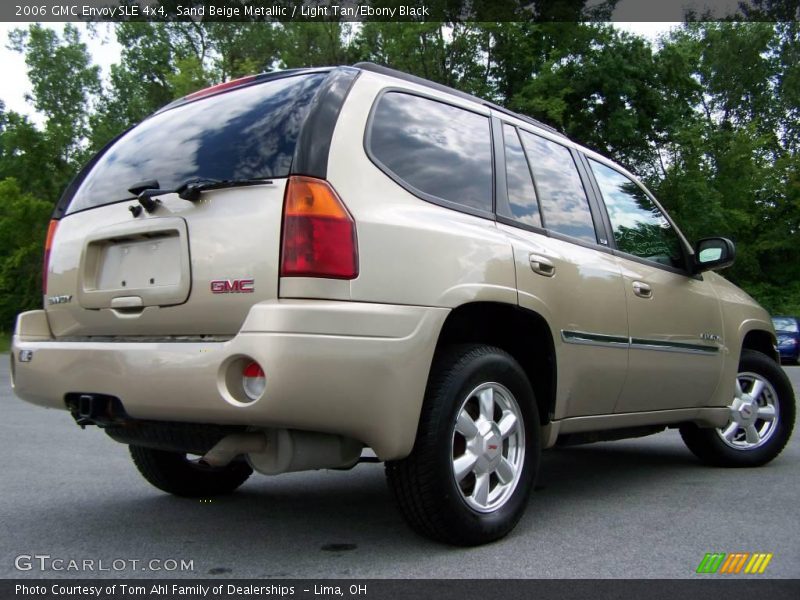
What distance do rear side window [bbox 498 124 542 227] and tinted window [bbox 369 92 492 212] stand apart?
0.49 feet

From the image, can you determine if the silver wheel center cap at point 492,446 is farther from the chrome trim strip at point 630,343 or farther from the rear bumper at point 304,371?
the chrome trim strip at point 630,343

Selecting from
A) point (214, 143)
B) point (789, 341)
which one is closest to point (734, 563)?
point (214, 143)

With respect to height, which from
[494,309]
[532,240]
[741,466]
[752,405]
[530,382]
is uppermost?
[532,240]

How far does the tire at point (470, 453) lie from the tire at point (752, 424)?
2304 millimetres

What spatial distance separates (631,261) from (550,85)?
841 inches

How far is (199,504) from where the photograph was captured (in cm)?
429

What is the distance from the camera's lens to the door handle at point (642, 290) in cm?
441

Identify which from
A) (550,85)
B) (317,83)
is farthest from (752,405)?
(550,85)

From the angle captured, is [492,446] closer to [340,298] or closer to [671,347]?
[340,298]

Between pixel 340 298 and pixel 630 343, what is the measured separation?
1.99m

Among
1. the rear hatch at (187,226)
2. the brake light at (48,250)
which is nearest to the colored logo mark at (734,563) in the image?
the rear hatch at (187,226)

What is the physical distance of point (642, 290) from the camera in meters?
4.46

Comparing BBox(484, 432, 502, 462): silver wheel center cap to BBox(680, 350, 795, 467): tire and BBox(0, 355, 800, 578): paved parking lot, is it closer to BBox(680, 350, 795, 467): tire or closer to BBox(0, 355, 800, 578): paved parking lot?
BBox(0, 355, 800, 578): paved parking lot
